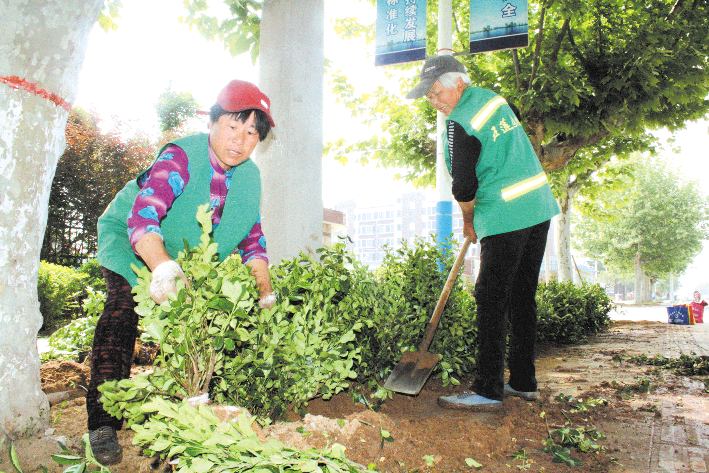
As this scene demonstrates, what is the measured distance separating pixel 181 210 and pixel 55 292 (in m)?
8.56

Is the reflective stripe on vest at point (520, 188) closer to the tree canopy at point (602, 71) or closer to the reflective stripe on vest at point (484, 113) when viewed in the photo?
the reflective stripe on vest at point (484, 113)

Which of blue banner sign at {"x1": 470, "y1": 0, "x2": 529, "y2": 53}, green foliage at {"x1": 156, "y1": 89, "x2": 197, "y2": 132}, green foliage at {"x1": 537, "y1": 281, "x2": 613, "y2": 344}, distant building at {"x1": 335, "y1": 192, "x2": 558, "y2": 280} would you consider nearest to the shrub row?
green foliage at {"x1": 537, "y1": 281, "x2": 613, "y2": 344}

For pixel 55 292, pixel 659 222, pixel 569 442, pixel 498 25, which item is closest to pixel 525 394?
pixel 569 442

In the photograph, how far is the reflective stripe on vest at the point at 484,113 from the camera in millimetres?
3199

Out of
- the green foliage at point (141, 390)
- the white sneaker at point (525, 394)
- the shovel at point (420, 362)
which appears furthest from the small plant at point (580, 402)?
the green foliage at point (141, 390)

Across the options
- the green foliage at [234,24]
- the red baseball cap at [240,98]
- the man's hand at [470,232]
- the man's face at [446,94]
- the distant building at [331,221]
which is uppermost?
the distant building at [331,221]

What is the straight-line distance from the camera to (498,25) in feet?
22.2

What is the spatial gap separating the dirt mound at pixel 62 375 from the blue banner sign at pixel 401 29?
226 inches

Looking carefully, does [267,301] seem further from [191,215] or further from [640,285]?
[640,285]

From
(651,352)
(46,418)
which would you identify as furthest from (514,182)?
(651,352)

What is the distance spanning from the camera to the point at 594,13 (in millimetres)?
9195

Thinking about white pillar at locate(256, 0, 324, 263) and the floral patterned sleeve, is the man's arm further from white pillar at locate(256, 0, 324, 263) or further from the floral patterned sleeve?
the floral patterned sleeve

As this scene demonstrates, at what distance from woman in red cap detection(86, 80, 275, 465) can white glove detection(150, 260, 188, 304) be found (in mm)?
461

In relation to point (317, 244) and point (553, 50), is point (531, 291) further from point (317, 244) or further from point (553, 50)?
point (553, 50)
